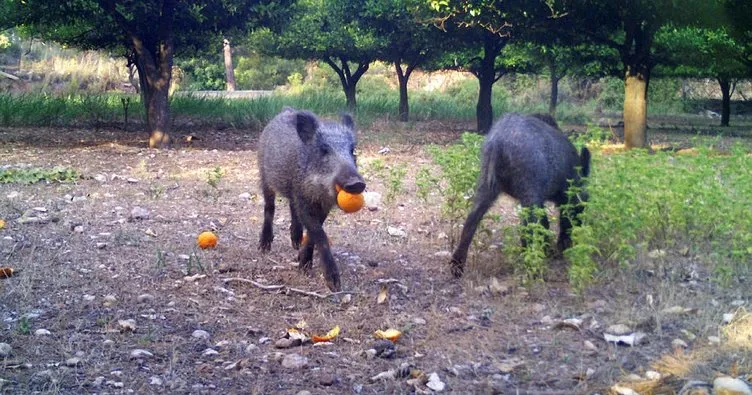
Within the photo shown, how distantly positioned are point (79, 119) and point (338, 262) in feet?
43.2

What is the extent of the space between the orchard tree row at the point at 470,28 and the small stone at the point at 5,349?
10014 millimetres

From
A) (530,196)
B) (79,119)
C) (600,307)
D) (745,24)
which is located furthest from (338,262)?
(79,119)

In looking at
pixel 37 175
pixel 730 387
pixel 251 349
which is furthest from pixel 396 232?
pixel 37 175

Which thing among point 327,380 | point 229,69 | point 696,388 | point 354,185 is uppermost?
point 229,69

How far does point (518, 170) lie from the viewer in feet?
20.2

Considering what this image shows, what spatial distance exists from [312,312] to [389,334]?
753mm

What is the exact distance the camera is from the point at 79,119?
59.4 feet

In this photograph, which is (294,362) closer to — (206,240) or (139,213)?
(206,240)

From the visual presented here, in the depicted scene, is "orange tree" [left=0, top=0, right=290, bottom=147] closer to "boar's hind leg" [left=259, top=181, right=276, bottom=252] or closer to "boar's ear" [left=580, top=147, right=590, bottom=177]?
"boar's hind leg" [left=259, top=181, right=276, bottom=252]

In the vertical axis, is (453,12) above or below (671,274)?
above

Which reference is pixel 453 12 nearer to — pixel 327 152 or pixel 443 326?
pixel 327 152

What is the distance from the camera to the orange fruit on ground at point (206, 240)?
6934mm

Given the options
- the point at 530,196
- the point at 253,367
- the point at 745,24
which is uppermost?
the point at 745,24

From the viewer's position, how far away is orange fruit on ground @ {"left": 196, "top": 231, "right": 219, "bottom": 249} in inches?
273
